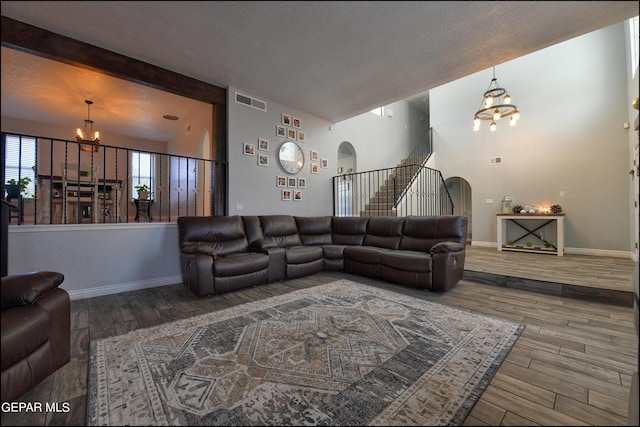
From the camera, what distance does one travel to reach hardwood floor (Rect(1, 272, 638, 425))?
50.7 inches

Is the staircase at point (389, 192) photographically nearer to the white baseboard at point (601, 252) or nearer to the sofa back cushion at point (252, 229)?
the sofa back cushion at point (252, 229)

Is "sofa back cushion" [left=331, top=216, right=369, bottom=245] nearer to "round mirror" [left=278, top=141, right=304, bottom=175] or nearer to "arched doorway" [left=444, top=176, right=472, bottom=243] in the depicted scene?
"round mirror" [left=278, top=141, right=304, bottom=175]

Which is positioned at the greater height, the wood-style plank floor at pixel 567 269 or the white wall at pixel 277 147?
the white wall at pixel 277 147

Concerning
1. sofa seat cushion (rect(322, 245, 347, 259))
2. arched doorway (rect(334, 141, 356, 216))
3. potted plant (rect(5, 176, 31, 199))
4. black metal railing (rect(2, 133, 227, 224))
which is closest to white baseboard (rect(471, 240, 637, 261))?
arched doorway (rect(334, 141, 356, 216))

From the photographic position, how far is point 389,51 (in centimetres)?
312

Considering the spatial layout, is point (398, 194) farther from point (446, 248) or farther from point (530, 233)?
point (446, 248)

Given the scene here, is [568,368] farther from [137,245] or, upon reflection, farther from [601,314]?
[137,245]

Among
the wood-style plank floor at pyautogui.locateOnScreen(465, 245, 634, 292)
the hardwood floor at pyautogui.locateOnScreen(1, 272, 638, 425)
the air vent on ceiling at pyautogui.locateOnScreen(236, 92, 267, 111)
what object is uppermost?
the air vent on ceiling at pyautogui.locateOnScreen(236, 92, 267, 111)

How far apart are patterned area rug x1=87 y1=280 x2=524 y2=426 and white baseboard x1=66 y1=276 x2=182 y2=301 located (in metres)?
1.48

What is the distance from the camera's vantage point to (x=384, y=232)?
179 inches

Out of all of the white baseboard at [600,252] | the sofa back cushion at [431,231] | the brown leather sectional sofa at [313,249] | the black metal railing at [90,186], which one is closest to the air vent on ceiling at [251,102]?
the black metal railing at [90,186]

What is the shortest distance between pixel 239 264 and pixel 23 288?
76.1 inches

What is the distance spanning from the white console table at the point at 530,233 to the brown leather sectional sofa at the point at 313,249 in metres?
3.11

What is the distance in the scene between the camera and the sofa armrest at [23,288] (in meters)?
1.44
